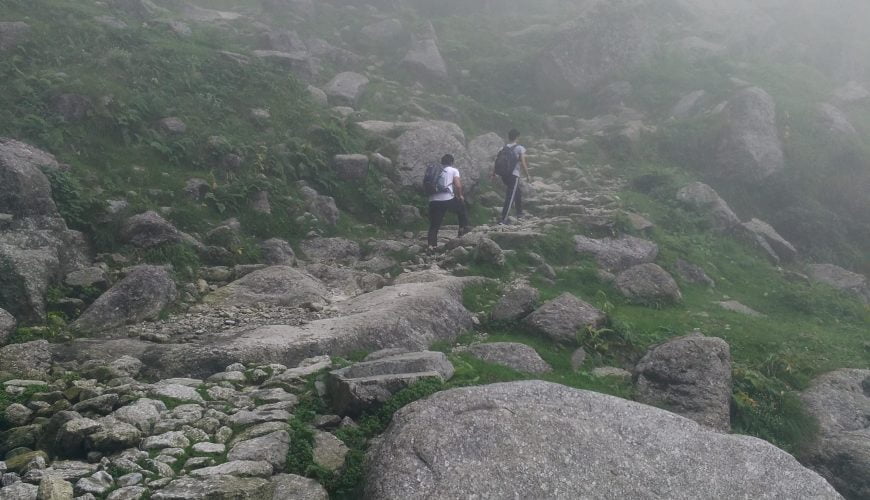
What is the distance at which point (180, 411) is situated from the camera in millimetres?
9641

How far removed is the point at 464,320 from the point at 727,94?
79.1 ft

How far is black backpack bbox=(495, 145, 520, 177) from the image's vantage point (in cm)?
2283

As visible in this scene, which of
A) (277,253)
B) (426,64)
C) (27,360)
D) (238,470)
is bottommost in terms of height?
(277,253)

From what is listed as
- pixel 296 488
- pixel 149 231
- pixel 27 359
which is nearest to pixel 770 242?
pixel 149 231

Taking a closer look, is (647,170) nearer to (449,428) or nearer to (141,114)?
(141,114)

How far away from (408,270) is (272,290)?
425cm

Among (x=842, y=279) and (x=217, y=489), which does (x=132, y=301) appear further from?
(x=842, y=279)

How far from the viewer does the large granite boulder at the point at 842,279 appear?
22.2 meters

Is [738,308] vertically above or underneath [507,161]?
underneath

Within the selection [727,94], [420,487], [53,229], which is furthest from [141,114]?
[727,94]

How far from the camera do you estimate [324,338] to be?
494 inches

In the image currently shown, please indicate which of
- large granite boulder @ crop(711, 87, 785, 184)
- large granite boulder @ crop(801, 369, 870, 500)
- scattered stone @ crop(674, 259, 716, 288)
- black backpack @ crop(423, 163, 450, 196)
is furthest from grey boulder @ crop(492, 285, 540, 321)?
large granite boulder @ crop(711, 87, 785, 184)

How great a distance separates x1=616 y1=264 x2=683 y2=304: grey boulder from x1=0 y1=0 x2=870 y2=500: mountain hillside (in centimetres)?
8

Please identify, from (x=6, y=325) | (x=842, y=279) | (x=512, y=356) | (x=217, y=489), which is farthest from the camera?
(x=842, y=279)
